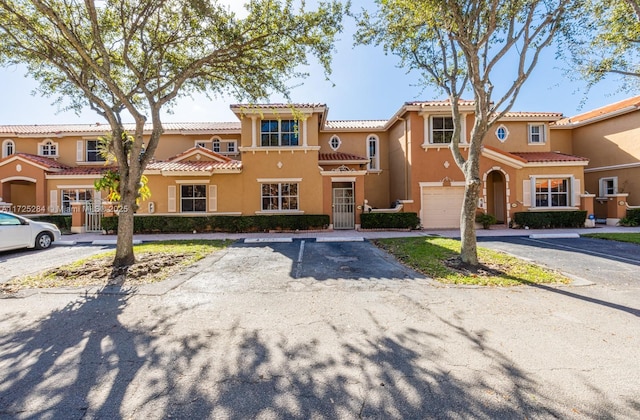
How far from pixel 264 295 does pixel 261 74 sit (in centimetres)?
740

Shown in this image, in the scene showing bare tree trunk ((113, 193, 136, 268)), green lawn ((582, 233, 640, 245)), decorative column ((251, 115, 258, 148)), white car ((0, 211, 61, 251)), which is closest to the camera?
bare tree trunk ((113, 193, 136, 268))

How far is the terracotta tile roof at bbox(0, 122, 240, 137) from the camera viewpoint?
2089 cm

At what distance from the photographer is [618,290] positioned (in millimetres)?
5543

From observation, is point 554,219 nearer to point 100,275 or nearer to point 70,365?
point 70,365

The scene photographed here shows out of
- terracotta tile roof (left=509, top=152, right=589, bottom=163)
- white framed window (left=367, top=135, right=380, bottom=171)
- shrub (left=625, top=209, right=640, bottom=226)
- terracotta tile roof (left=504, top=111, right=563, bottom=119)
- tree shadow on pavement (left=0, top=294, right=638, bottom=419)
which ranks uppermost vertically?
terracotta tile roof (left=504, top=111, right=563, bottom=119)

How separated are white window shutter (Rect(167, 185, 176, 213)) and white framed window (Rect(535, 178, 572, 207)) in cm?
2117

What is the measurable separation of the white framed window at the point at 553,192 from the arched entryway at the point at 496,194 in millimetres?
1752

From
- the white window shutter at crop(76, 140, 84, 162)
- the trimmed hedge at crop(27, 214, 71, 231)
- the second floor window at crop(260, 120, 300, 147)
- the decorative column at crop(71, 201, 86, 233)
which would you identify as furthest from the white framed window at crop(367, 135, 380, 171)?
the white window shutter at crop(76, 140, 84, 162)

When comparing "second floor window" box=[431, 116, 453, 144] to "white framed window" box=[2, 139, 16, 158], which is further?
"white framed window" box=[2, 139, 16, 158]

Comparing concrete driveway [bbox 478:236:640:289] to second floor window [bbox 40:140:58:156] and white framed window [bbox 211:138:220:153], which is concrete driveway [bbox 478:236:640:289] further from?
second floor window [bbox 40:140:58:156]

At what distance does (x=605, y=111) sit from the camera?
66.9 feet

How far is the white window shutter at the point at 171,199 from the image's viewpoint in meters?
16.1

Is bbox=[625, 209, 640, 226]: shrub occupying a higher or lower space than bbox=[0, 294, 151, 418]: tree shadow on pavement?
higher

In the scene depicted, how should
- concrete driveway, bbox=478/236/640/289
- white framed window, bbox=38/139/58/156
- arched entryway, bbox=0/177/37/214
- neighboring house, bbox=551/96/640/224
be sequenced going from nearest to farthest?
concrete driveway, bbox=478/236/640/289 → neighboring house, bbox=551/96/640/224 → arched entryway, bbox=0/177/37/214 → white framed window, bbox=38/139/58/156
